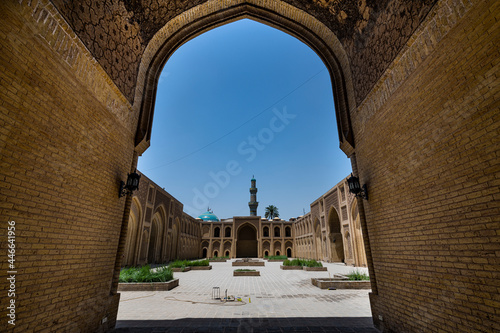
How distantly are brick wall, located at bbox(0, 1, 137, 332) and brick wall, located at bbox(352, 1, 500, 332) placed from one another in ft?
17.3

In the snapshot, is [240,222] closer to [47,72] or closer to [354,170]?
[354,170]

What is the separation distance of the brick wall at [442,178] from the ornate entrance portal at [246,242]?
1539 inches

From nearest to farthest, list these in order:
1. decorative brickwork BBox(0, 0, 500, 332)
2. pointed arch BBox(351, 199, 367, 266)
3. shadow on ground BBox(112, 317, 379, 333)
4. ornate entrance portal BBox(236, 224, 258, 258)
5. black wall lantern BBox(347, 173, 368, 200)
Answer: decorative brickwork BBox(0, 0, 500, 332), shadow on ground BBox(112, 317, 379, 333), black wall lantern BBox(347, 173, 368, 200), pointed arch BBox(351, 199, 367, 266), ornate entrance portal BBox(236, 224, 258, 258)

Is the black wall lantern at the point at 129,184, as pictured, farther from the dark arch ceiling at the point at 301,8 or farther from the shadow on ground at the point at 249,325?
the shadow on ground at the point at 249,325

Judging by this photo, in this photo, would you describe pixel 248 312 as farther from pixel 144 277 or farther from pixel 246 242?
pixel 246 242

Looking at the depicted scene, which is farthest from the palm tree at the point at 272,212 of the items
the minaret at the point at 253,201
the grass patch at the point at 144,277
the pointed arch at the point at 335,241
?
the grass patch at the point at 144,277

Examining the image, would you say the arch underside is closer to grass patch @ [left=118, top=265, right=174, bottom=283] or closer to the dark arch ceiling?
the dark arch ceiling

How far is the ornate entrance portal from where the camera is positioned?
42094 mm

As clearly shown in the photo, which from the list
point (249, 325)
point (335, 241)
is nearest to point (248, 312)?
point (249, 325)

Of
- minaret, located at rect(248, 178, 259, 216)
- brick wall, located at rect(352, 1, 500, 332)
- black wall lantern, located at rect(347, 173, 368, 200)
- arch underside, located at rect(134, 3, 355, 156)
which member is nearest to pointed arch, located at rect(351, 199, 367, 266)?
arch underside, located at rect(134, 3, 355, 156)

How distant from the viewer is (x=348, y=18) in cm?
577

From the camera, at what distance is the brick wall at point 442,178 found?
8.72 feet

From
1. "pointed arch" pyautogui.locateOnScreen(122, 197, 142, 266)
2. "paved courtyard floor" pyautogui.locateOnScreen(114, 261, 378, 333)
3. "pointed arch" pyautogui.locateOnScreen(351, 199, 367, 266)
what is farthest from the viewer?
"pointed arch" pyautogui.locateOnScreen(351, 199, 367, 266)

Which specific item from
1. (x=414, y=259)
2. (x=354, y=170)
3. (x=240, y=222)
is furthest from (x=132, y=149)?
(x=240, y=222)
